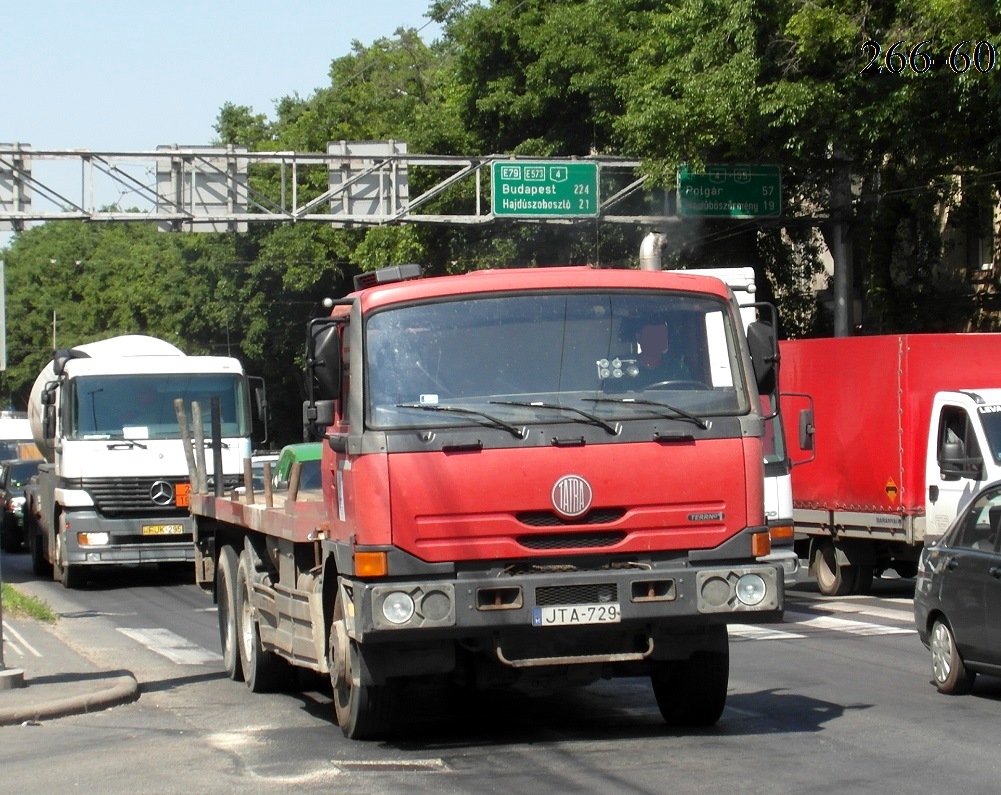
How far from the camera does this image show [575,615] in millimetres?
8445

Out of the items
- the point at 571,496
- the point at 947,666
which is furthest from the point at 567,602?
the point at 947,666

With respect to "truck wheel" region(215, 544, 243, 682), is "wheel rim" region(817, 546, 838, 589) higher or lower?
lower

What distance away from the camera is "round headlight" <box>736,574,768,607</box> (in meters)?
8.64

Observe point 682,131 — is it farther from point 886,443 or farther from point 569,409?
point 569,409

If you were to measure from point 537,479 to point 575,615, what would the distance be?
0.71 metres

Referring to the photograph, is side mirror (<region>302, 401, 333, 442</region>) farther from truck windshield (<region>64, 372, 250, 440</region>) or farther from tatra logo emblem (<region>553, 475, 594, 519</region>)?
truck windshield (<region>64, 372, 250, 440</region>)

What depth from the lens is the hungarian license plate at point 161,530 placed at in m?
22.0

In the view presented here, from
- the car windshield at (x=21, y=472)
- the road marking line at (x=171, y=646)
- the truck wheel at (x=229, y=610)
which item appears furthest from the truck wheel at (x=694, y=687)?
the car windshield at (x=21, y=472)

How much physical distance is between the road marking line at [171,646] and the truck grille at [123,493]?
15.7 ft

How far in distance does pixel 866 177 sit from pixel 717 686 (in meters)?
21.2

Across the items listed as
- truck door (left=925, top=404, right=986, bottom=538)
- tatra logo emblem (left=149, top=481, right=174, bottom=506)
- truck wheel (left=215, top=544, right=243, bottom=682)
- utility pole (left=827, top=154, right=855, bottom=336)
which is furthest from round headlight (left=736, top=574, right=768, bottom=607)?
utility pole (left=827, top=154, right=855, bottom=336)

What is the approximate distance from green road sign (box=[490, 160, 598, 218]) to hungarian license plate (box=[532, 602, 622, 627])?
23.3 m

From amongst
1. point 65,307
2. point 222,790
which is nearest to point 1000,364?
point 222,790

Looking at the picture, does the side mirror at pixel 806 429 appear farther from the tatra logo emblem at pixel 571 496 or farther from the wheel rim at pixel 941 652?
the tatra logo emblem at pixel 571 496
